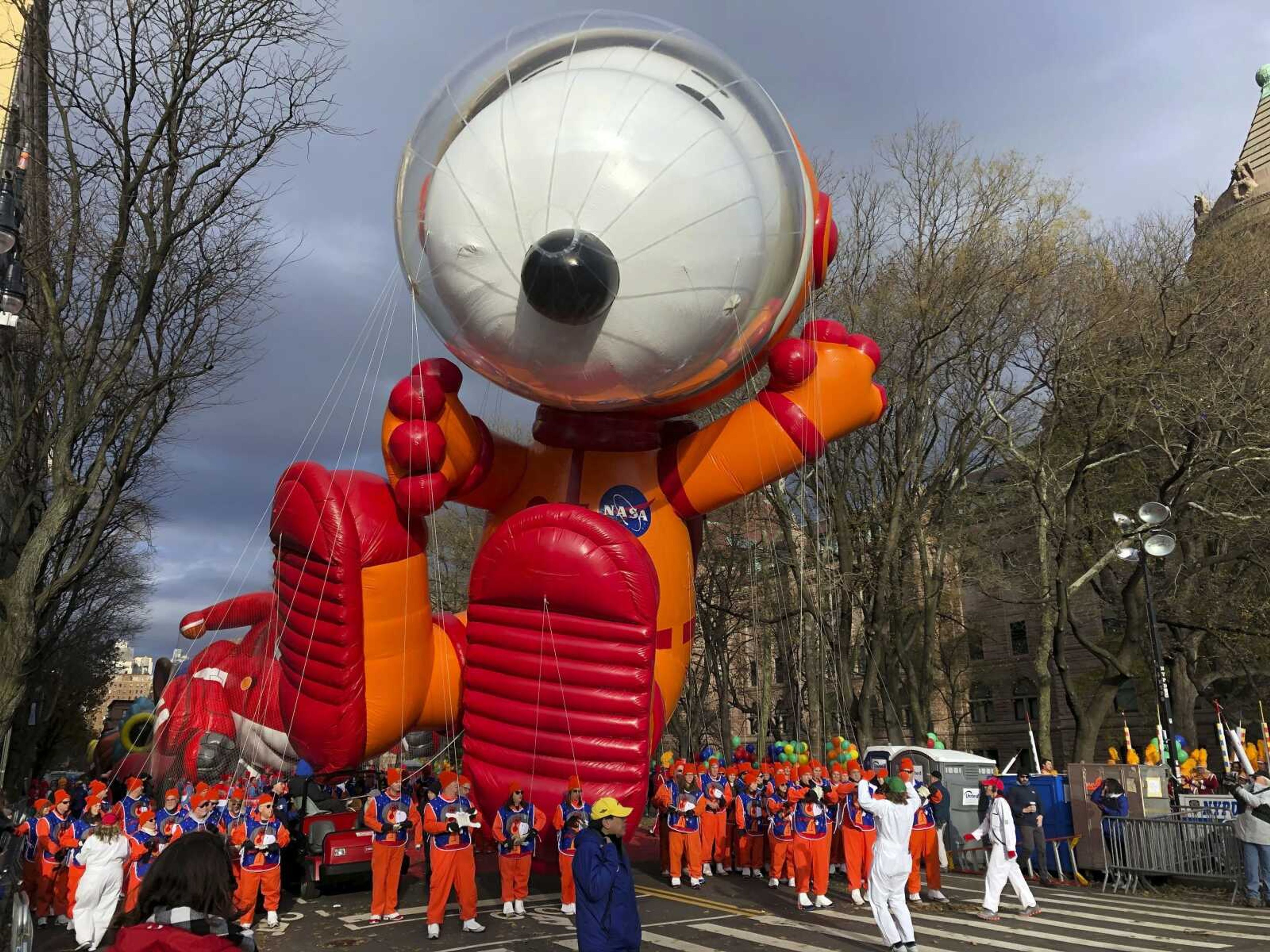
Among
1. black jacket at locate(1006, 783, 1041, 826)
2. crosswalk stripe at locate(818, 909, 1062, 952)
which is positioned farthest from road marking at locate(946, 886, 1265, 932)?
crosswalk stripe at locate(818, 909, 1062, 952)

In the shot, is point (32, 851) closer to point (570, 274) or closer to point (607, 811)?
point (607, 811)

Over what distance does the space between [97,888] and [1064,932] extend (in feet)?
29.4

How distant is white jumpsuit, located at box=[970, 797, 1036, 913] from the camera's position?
964 centimetres

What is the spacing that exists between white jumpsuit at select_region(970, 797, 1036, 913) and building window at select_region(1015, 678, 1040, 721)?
1305 inches

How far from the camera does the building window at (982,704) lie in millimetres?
42594

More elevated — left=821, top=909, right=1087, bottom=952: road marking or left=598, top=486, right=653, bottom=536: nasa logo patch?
left=598, top=486, right=653, bottom=536: nasa logo patch

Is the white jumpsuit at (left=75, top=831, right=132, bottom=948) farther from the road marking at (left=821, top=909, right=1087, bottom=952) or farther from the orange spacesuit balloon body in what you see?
the road marking at (left=821, top=909, right=1087, bottom=952)

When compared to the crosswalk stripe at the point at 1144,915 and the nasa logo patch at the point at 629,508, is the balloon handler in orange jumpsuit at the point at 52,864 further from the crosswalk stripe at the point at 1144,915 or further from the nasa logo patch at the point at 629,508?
the crosswalk stripe at the point at 1144,915

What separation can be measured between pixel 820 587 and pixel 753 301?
10018mm

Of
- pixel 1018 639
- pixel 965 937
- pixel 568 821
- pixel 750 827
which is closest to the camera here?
pixel 568 821

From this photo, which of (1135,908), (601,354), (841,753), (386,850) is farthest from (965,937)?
(601,354)

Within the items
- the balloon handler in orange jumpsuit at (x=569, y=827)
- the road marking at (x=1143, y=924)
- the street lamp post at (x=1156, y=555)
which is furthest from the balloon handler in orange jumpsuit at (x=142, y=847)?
the street lamp post at (x=1156, y=555)

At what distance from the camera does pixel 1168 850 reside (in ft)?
38.3

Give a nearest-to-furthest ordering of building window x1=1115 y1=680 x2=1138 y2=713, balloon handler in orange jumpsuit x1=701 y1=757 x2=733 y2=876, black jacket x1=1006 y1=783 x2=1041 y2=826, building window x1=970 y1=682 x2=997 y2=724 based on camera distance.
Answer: balloon handler in orange jumpsuit x1=701 y1=757 x2=733 y2=876, black jacket x1=1006 y1=783 x2=1041 y2=826, building window x1=1115 y1=680 x2=1138 y2=713, building window x1=970 y1=682 x2=997 y2=724
